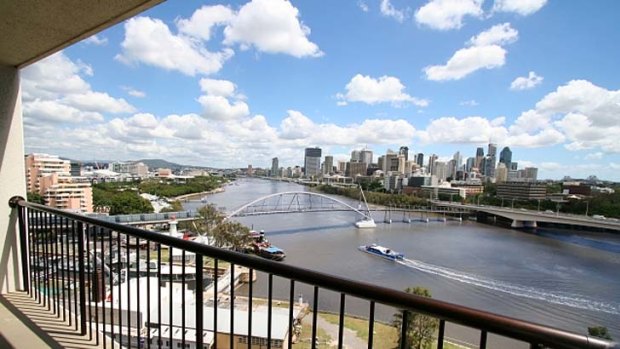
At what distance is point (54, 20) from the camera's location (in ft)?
5.06

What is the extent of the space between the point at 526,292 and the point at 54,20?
49.0 feet

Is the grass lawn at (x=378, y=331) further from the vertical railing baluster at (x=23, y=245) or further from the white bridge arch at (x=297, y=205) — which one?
the white bridge arch at (x=297, y=205)

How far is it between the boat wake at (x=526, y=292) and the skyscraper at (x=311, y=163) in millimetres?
70235

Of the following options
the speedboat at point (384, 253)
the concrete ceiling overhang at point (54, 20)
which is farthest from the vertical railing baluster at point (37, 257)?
the speedboat at point (384, 253)

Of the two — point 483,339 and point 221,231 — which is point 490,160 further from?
point 483,339

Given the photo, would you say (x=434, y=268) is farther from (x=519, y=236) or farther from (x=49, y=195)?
(x=49, y=195)

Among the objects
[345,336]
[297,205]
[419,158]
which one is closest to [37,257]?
[345,336]

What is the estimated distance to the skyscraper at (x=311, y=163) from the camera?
8619cm

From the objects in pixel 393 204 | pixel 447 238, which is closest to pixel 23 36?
pixel 447 238

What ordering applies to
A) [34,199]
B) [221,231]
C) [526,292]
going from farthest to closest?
[221,231]
[526,292]
[34,199]

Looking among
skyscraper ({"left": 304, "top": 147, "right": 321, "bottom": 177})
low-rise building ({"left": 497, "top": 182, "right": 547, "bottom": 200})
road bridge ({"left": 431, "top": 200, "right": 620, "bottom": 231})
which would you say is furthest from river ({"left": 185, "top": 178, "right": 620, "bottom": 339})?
skyscraper ({"left": 304, "top": 147, "right": 321, "bottom": 177})

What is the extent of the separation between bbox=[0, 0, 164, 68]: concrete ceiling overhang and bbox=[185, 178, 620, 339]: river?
5.07 m

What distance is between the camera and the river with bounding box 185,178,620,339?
1098 centimetres

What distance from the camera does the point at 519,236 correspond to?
23812 millimetres
